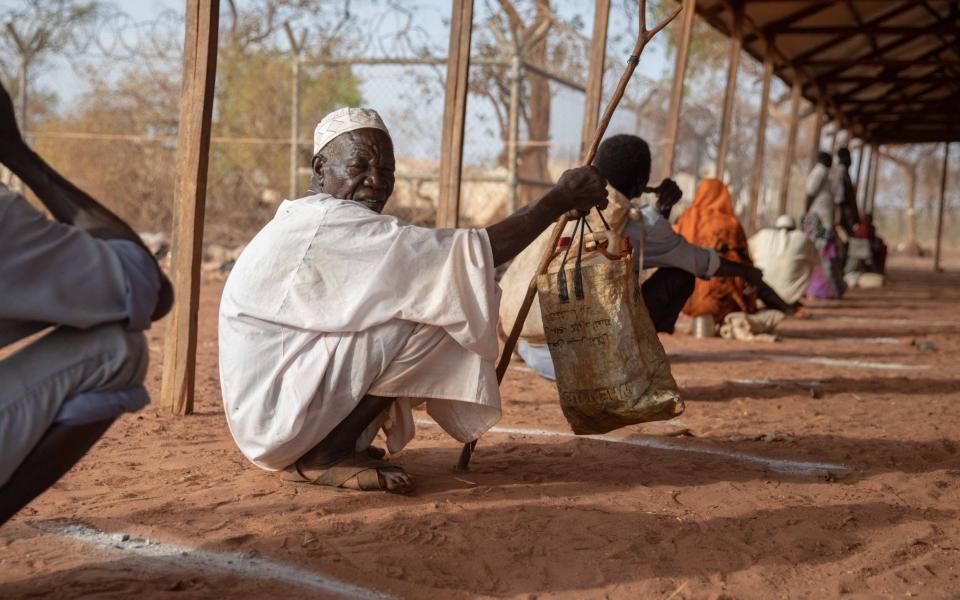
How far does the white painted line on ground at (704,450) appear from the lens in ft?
12.6

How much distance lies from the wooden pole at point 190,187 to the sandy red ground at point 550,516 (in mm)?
268

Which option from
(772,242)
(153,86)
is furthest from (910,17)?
(153,86)

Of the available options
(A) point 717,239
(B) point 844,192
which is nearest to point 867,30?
(B) point 844,192

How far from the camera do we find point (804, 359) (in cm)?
712

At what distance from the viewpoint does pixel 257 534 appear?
2807mm

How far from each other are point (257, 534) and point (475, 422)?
2.61ft

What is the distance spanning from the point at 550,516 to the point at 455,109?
2.56 metres

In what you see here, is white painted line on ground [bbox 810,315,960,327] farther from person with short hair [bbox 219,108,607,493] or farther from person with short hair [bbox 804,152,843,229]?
person with short hair [bbox 219,108,607,493]

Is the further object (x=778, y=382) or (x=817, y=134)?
(x=817, y=134)

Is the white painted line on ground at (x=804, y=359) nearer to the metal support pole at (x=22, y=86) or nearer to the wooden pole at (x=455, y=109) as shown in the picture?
the wooden pole at (x=455, y=109)

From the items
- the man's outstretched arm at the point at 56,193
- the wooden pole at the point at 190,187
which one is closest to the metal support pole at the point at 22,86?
the wooden pole at the point at 190,187

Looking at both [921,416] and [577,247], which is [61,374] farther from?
[921,416]

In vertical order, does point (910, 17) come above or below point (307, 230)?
above

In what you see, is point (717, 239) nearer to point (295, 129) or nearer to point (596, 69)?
point (596, 69)
